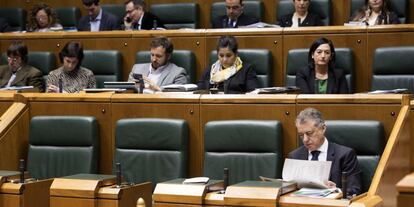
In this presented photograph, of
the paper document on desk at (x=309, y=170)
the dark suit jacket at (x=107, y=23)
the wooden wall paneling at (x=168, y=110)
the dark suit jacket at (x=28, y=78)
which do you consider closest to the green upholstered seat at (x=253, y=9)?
the dark suit jacket at (x=107, y=23)

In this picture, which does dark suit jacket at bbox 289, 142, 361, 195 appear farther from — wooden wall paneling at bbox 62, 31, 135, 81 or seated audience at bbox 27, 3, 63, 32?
seated audience at bbox 27, 3, 63, 32

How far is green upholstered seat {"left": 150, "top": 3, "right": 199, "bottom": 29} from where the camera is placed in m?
2.74

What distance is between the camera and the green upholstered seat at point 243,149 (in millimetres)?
1624

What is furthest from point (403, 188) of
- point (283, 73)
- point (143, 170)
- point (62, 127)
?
point (283, 73)

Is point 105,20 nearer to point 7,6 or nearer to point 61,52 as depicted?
point 61,52

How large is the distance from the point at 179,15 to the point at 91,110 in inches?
38.7

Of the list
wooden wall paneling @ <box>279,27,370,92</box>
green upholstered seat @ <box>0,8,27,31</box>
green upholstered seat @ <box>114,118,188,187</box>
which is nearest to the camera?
green upholstered seat @ <box>114,118,188,187</box>

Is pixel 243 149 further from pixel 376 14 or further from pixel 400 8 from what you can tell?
pixel 400 8

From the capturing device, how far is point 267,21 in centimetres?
268

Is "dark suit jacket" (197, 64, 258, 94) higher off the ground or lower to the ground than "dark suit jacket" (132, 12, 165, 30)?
lower

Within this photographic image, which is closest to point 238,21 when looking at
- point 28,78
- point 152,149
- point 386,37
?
point 386,37

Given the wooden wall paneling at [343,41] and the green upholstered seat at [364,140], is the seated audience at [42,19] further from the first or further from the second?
the green upholstered seat at [364,140]

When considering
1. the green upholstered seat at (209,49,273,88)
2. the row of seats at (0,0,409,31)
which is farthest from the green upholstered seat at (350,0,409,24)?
the green upholstered seat at (209,49,273,88)

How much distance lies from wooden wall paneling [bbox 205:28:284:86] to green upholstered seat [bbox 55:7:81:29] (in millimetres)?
864
